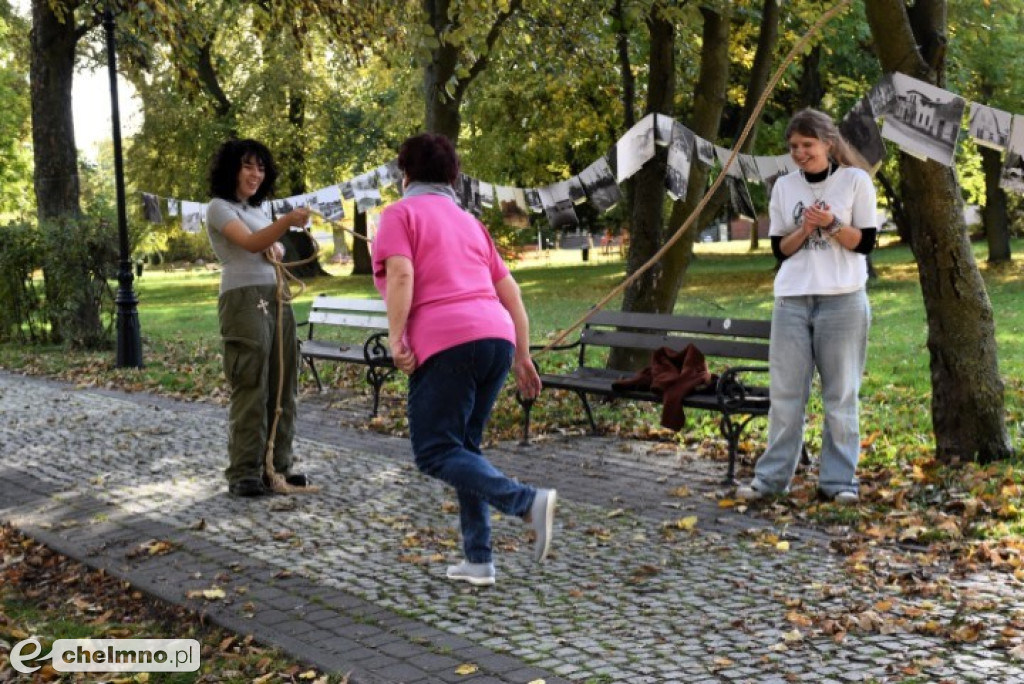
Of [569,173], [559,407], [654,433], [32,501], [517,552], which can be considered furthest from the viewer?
[569,173]

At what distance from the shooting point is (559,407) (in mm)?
11047

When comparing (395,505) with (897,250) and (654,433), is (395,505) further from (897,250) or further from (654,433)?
(897,250)

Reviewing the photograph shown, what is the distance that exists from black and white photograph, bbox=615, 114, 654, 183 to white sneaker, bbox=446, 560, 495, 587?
4790 mm

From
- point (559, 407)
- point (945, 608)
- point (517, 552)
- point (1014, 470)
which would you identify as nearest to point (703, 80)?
point (559, 407)

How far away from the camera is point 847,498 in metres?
7.24

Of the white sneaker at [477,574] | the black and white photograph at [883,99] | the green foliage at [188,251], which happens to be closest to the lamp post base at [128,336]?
the black and white photograph at [883,99]

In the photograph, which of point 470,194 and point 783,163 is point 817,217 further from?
point 470,194

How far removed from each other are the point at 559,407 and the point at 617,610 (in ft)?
18.5

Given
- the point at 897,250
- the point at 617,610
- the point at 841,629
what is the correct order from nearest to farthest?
1. the point at 841,629
2. the point at 617,610
3. the point at 897,250

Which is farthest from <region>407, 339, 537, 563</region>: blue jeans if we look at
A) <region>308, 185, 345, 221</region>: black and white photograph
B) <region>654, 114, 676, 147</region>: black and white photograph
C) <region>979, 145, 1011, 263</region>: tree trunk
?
<region>979, 145, 1011, 263</region>: tree trunk

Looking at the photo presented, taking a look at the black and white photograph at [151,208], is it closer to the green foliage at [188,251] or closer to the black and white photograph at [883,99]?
the black and white photograph at [883,99]

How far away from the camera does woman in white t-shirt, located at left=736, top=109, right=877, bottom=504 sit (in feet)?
23.3

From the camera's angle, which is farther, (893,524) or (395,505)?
(395,505)

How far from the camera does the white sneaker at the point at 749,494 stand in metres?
7.49
